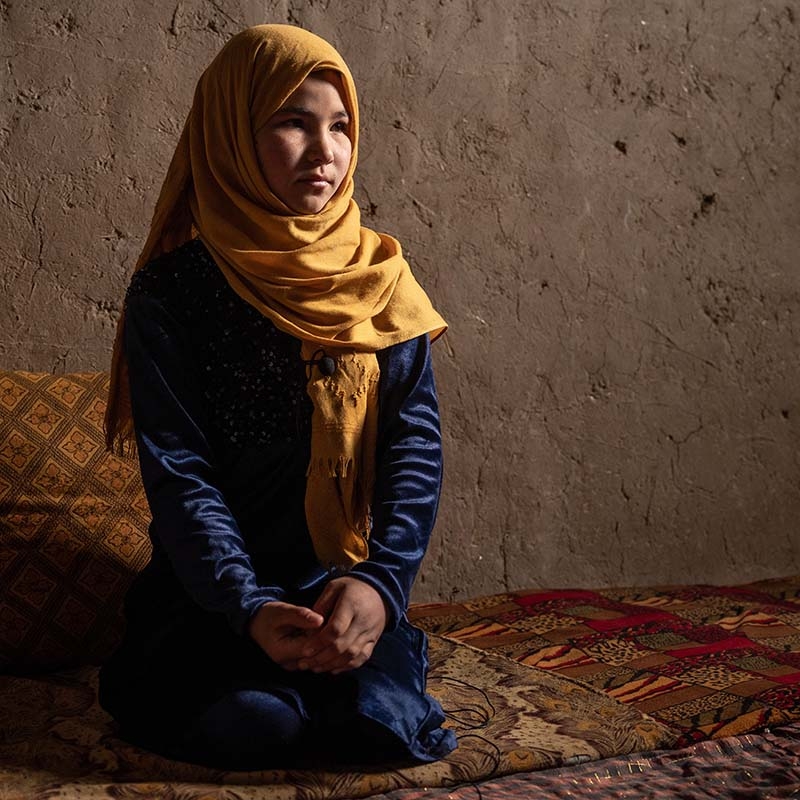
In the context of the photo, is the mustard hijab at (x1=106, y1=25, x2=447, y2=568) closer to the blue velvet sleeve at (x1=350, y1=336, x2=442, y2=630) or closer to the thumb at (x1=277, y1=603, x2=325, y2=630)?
the blue velvet sleeve at (x1=350, y1=336, x2=442, y2=630)

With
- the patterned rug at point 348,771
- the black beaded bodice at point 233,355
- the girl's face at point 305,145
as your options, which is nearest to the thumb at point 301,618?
the patterned rug at point 348,771

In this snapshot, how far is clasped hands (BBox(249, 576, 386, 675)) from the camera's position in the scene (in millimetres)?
1611

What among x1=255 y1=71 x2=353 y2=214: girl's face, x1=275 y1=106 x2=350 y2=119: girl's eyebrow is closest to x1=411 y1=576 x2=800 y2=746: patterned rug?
x1=255 y1=71 x2=353 y2=214: girl's face

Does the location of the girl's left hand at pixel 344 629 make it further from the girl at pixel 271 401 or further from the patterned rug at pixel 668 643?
the patterned rug at pixel 668 643

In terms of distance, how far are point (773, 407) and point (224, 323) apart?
2095mm

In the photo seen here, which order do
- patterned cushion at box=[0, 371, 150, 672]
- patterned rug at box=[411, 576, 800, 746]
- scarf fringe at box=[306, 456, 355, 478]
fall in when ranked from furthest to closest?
1. patterned cushion at box=[0, 371, 150, 672]
2. patterned rug at box=[411, 576, 800, 746]
3. scarf fringe at box=[306, 456, 355, 478]

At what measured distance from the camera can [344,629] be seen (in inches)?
63.5

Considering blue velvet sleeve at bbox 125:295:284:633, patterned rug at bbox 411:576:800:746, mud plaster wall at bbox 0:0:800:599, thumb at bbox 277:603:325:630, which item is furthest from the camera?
mud plaster wall at bbox 0:0:800:599

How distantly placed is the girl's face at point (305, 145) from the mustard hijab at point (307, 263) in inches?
0.8

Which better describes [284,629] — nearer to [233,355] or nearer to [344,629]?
[344,629]

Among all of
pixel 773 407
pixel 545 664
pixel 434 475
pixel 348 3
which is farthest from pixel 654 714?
pixel 348 3

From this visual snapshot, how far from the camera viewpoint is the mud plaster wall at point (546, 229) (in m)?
2.71

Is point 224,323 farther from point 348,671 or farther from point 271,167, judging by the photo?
point 348,671

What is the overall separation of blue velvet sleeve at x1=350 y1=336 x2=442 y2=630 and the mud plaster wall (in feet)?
3.53
